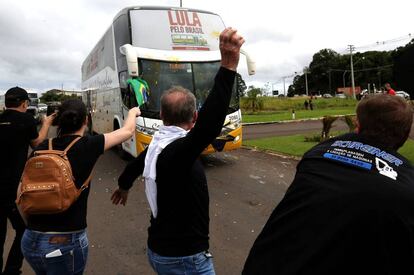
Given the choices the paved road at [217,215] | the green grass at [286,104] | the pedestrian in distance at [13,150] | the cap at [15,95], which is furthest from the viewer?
the green grass at [286,104]

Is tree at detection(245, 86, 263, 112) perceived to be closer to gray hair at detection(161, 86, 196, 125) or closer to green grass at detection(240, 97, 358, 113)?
green grass at detection(240, 97, 358, 113)

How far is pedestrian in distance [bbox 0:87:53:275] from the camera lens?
155 inches

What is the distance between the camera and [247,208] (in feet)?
23.0

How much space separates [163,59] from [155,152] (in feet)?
25.9

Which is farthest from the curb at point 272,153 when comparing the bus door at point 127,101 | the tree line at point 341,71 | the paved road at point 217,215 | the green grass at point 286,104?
the tree line at point 341,71

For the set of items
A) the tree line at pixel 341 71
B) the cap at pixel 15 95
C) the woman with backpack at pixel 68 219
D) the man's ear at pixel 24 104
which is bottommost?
the woman with backpack at pixel 68 219

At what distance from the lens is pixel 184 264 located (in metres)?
2.39

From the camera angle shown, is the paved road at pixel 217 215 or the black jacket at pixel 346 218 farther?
the paved road at pixel 217 215

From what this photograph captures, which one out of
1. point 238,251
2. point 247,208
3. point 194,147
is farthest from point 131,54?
point 194,147

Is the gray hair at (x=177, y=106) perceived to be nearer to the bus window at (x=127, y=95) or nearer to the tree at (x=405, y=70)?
the tree at (x=405, y=70)

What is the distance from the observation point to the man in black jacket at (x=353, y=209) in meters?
1.62

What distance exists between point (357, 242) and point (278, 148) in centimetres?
1233

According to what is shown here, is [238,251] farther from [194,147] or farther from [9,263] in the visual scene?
[194,147]

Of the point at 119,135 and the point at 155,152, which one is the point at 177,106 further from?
the point at 119,135
